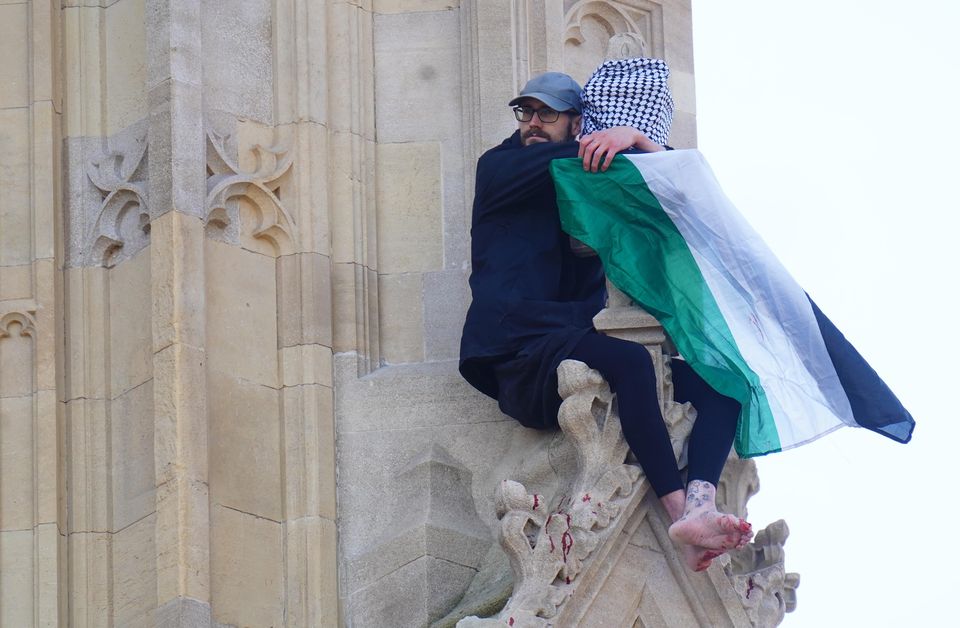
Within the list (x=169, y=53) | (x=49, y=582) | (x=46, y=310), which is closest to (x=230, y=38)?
(x=169, y=53)

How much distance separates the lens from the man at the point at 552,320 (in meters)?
13.2

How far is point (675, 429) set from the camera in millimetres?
13391

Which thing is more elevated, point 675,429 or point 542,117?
point 542,117

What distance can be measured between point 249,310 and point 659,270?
1.70 m

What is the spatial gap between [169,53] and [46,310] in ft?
3.86

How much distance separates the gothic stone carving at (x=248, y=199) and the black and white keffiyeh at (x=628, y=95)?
4.41 ft

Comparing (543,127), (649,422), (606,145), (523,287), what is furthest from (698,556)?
(543,127)

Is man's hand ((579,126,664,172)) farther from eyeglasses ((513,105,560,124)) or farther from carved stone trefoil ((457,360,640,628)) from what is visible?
carved stone trefoil ((457,360,640,628))

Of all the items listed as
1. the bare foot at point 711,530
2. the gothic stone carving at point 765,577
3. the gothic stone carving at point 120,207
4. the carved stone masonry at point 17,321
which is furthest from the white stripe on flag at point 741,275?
the carved stone masonry at point 17,321

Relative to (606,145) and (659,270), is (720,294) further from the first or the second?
(606,145)

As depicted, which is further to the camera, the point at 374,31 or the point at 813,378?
the point at 374,31

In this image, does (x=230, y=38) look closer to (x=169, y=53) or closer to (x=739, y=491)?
(x=169, y=53)

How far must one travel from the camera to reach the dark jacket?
1352 cm

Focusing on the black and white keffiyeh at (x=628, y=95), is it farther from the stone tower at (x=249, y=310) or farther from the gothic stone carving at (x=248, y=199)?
the gothic stone carving at (x=248, y=199)
